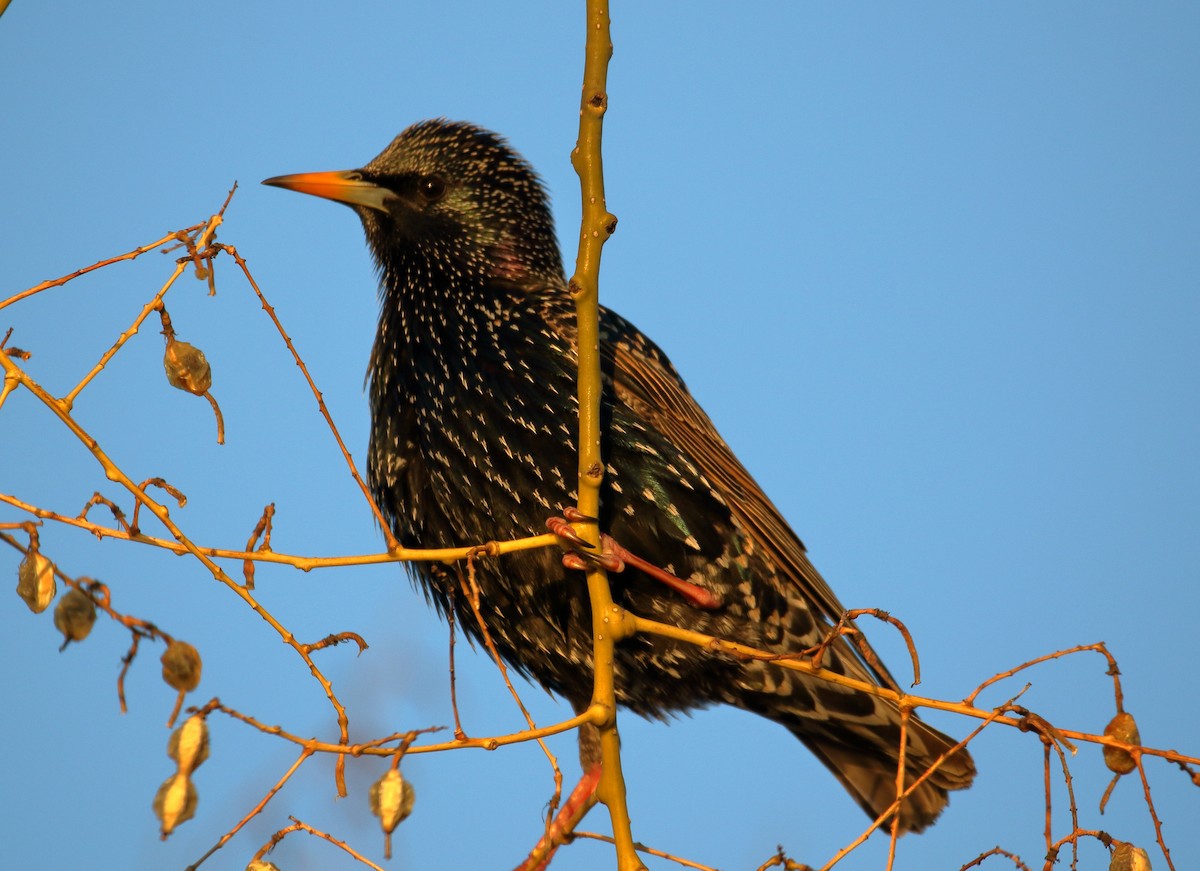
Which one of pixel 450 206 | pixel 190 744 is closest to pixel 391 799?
pixel 190 744

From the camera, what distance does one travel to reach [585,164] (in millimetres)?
2773

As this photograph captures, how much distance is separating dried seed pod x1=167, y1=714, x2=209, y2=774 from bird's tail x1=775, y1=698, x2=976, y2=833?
117 inches

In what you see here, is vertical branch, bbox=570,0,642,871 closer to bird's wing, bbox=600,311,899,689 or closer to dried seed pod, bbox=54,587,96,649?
dried seed pod, bbox=54,587,96,649

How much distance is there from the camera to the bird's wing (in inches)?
171

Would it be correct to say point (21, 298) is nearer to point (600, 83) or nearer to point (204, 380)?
point (204, 380)

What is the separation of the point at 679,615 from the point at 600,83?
1.92 meters

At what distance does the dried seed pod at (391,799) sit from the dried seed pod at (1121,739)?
114 centimetres

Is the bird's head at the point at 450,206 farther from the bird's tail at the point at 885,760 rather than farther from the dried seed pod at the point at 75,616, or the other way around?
the dried seed pod at the point at 75,616

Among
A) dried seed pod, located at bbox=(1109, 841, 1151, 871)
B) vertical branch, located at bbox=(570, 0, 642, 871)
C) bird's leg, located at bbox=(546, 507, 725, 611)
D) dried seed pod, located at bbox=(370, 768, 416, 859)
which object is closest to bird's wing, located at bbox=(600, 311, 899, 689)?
bird's leg, located at bbox=(546, 507, 725, 611)

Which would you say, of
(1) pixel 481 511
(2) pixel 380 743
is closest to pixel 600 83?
(2) pixel 380 743

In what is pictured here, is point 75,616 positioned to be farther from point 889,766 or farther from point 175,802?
point 889,766

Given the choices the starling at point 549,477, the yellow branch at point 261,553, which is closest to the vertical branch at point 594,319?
the yellow branch at point 261,553

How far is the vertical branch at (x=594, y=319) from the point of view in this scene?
2.68 m

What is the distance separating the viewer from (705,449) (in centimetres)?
445
